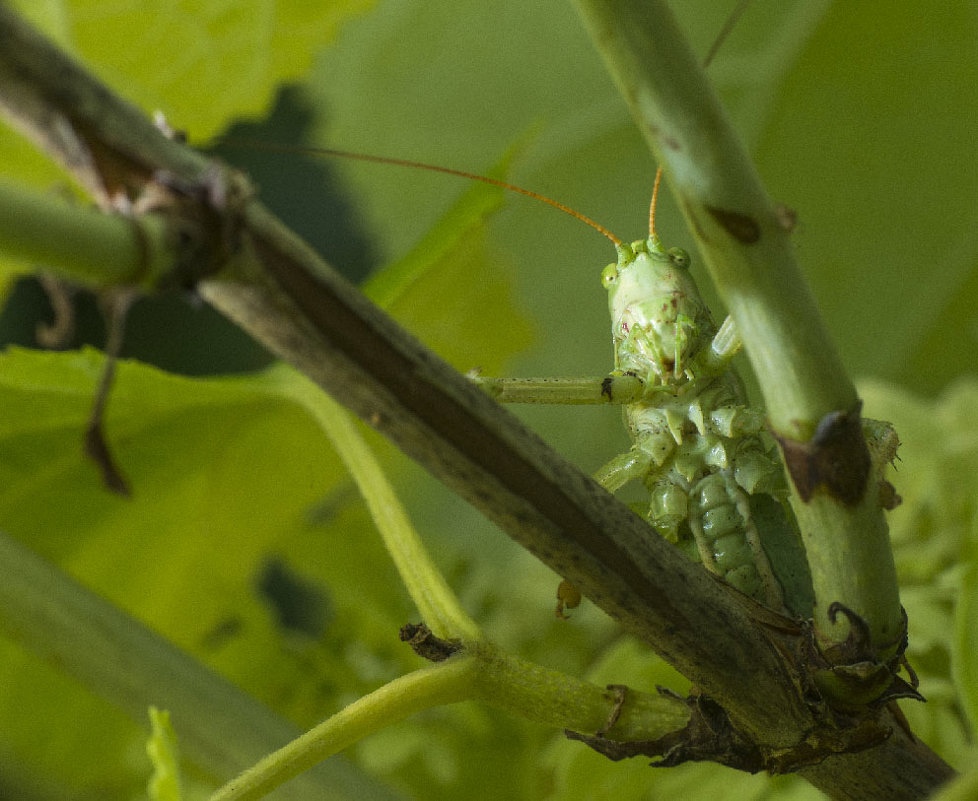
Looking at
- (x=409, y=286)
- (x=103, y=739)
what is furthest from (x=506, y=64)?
(x=103, y=739)

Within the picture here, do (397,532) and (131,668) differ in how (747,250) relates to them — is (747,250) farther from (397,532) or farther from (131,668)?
(131,668)

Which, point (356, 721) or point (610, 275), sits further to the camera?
point (610, 275)

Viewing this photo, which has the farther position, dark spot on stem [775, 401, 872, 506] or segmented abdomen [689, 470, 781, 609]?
segmented abdomen [689, 470, 781, 609]

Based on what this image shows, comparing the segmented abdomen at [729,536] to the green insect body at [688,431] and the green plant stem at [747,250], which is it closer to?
the green insect body at [688,431]

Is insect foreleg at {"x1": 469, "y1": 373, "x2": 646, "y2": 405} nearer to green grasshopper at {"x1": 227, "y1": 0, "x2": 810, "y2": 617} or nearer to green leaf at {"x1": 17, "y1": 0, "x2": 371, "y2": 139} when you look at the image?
green grasshopper at {"x1": 227, "y1": 0, "x2": 810, "y2": 617}

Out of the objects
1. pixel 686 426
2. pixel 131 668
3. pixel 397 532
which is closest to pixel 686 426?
pixel 686 426

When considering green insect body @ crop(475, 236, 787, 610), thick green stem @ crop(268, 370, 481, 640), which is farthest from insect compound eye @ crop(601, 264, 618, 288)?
thick green stem @ crop(268, 370, 481, 640)
